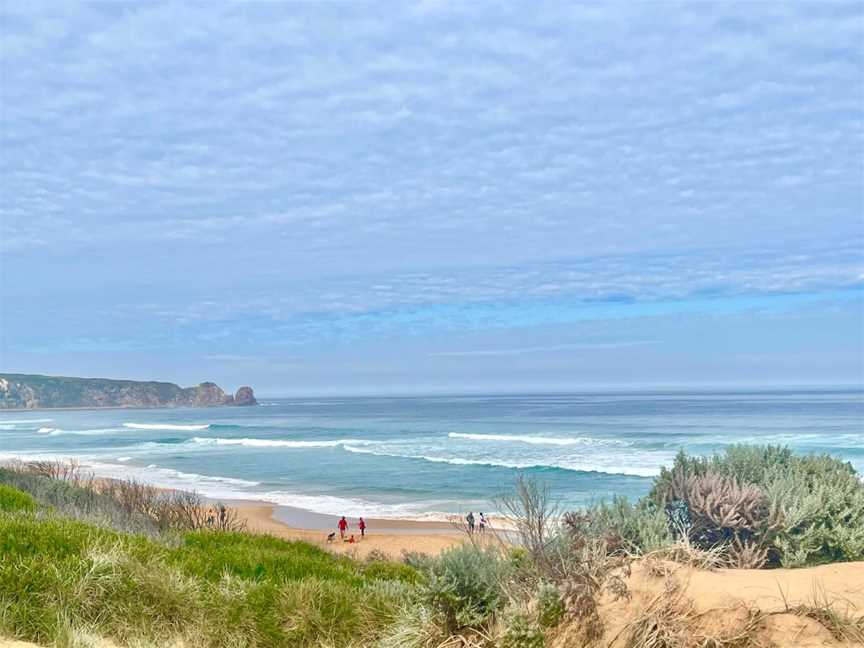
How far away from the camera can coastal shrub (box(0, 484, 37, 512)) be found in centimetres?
1303

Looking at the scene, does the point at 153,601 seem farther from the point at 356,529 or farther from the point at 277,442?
the point at 277,442

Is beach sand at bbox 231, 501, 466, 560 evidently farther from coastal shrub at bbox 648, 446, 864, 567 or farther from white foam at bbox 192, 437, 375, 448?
white foam at bbox 192, 437, 375, 448

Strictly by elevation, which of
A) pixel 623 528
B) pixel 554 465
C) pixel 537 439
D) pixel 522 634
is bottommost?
pixel 554 465

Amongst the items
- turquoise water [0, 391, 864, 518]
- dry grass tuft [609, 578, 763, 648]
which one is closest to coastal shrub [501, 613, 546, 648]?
dry grass tuft [609, 578, 763, 648]

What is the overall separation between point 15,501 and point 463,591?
34.2 ft

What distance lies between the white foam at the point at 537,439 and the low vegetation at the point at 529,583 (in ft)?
170

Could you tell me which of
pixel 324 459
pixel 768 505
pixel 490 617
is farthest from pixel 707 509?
pixel 324 459

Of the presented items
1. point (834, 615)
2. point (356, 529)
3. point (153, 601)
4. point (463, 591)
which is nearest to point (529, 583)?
point (463, 591)

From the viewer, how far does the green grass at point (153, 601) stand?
6965 millimetres

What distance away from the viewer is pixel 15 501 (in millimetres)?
13734

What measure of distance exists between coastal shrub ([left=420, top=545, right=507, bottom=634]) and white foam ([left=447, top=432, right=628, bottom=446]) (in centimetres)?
5318

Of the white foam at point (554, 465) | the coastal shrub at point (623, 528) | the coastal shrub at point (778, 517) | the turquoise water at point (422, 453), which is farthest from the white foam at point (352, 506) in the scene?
the coastal shrub at point (623, 528)

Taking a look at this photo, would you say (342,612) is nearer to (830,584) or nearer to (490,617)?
(490,617)

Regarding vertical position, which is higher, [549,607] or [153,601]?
[549,607]
